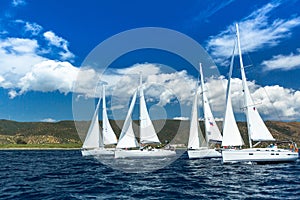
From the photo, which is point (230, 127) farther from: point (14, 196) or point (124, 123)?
point (14, 196)

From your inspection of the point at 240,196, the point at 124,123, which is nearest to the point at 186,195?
the point at 240,196

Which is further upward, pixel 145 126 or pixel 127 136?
pixel 145 126

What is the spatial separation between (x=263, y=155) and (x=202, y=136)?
25.0 m

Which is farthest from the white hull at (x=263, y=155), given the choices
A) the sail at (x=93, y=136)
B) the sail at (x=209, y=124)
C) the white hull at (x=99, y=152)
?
the sail at (x=93, y=136)

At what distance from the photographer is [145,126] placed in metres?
68.4

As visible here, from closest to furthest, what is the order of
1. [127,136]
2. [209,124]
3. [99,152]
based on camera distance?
[127,136]
[209,124]
[99,152]

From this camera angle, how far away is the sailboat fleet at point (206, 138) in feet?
155

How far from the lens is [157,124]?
76.7 meters

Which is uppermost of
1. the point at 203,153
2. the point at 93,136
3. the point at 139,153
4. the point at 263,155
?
the point at 93,136

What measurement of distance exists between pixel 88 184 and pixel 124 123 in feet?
128

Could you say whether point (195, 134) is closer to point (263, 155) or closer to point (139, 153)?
point (139, 153)

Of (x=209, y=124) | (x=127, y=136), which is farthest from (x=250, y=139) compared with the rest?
(x=127, y=136)

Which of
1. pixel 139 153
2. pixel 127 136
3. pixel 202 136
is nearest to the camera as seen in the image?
pixel 139 153

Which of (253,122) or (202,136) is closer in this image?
(253,122)
